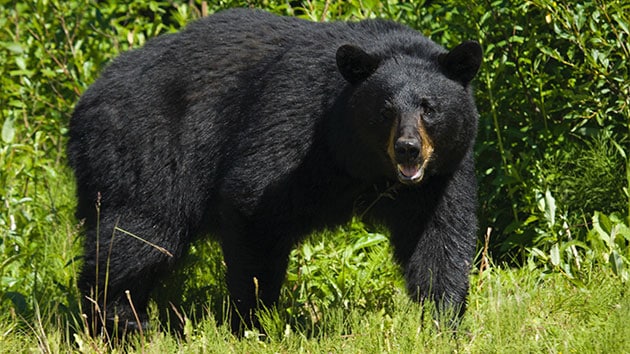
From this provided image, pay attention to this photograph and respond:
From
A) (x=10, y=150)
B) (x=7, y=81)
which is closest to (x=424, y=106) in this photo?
(x=10, y=150)

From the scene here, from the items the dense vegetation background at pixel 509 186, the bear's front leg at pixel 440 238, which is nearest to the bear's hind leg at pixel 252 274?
the dense vegetation background at pixel 509 186

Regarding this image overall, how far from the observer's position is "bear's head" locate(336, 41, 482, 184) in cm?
505

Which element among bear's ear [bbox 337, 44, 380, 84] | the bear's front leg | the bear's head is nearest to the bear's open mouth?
the bear's head

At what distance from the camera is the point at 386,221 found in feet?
18.3

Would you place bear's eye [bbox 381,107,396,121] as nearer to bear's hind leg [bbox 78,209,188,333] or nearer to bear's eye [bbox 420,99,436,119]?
bear's eye [bbox 420,99,436,119]

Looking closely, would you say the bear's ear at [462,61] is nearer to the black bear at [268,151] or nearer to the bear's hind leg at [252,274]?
the black bear at [268,151]

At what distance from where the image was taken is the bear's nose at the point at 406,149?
15.9 ft

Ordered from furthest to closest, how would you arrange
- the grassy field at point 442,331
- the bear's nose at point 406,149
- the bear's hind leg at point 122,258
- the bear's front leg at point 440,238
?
the bear's hind leg at point 122,258
the bear's front leg at point 440,238
the bear's nose at point 406,149
the grassy field at point 442,331

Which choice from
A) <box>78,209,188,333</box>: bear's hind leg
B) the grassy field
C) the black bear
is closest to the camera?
the grassy field

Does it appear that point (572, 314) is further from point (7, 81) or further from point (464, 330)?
point (7, 81)

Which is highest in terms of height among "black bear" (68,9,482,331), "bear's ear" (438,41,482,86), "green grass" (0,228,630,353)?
"bear's ear" (438,41,482,86)

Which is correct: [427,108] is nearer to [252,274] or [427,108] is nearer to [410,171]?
[410,171]

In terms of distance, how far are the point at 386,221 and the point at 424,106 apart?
29.9 inches

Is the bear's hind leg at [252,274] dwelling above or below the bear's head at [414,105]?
below
